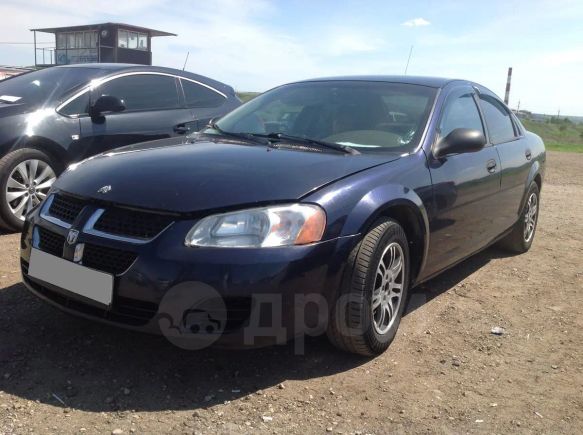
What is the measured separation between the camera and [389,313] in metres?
3.29

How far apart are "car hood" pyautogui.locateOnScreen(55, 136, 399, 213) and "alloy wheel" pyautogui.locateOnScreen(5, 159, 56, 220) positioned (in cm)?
201

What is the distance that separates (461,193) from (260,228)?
1682 millimetres

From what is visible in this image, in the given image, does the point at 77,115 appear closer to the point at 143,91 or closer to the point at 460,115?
the point at 143,91

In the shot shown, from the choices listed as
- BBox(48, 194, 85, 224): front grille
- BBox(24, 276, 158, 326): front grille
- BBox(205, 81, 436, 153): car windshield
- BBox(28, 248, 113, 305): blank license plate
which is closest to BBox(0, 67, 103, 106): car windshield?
BBox(205, 81, 436, 153): car windshield

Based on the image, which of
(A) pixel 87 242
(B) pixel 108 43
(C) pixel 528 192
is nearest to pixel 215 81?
(C) pixel 528 192

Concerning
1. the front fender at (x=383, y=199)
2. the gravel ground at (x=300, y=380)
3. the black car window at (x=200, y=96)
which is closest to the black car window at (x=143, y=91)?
the black car window at (x=200, y=96)

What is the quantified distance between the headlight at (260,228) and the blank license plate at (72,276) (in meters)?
0.44

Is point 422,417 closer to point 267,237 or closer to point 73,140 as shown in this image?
point 267,237

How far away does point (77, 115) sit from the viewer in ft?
18.0

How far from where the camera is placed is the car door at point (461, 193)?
3.60m

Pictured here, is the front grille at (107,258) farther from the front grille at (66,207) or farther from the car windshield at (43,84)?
the car windshield at (43,84)

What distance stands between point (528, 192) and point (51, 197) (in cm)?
391

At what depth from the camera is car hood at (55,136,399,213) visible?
8.92 feet

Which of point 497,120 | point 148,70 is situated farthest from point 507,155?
point 148,70
